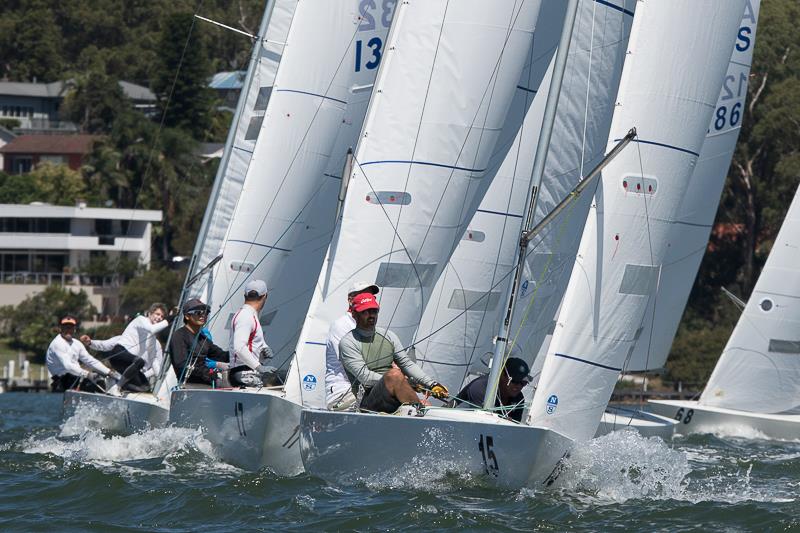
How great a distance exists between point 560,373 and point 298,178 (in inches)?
264

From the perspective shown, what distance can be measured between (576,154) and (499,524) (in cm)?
466

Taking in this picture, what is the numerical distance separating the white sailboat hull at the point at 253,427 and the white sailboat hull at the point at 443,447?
4.05 feet

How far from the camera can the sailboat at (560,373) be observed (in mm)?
11453

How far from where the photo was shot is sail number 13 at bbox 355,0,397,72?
57.0ft

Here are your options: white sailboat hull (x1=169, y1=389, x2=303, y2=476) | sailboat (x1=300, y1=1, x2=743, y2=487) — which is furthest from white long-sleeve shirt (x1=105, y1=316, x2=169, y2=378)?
sailboat (x1=300, y1=1, x2=743, y2=487)

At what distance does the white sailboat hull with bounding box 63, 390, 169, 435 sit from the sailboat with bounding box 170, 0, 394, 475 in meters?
1.15

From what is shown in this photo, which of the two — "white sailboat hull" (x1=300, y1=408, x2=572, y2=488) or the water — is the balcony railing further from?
"white sailboat hull" (x1=300, y1=408, x2=572, y2=488)

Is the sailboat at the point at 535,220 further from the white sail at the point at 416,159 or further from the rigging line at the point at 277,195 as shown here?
the rigging line at the point at 277,195

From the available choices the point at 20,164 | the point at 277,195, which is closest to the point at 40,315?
the point at 20,164

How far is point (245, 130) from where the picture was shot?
19.5m

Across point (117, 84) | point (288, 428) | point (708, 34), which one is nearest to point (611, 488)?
point (288, 428)

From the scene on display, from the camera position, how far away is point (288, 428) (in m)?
13.2

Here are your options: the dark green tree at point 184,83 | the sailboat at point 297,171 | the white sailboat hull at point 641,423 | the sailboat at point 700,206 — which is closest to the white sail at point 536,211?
the sailboat at point 297,171

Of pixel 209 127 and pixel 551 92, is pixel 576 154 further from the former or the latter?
pixel 209 127
